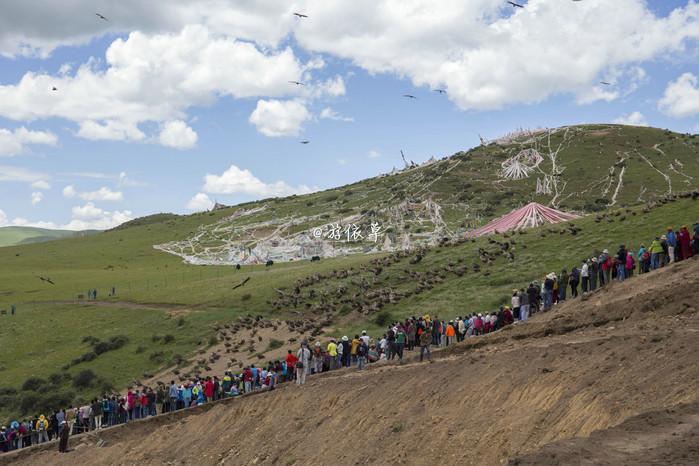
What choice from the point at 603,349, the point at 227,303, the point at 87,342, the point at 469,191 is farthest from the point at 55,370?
the point at 469,191

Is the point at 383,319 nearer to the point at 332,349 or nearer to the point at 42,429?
the point at 332,349

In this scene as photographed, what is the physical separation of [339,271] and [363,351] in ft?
108

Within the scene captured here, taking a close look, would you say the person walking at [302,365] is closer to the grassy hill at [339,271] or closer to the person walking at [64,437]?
the person walking at [64,437]

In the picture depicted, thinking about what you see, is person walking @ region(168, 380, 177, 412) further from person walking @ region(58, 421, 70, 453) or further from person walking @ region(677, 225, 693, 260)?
person walking @ region(677, 225, 693, 260)

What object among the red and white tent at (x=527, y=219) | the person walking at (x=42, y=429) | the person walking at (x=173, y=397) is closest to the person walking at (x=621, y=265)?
the person walking at (x=173, y=397)

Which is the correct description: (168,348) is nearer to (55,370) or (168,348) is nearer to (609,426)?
(55,370)

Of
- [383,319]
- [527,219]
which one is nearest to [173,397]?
[383,319]

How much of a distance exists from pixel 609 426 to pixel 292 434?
39.0 ft

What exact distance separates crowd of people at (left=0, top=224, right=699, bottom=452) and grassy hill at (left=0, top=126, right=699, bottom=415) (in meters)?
10.3

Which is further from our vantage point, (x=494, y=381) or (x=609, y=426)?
(x=494, y=381)

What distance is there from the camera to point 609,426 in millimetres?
15641

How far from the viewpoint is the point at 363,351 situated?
97.0 feet

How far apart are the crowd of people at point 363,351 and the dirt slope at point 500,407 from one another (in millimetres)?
1230

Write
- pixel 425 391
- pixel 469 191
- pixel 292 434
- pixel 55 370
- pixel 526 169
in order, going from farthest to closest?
pixel 526 169
pixel 469 191
pixel 55 370
pixel 292 434
pixel 425 391
